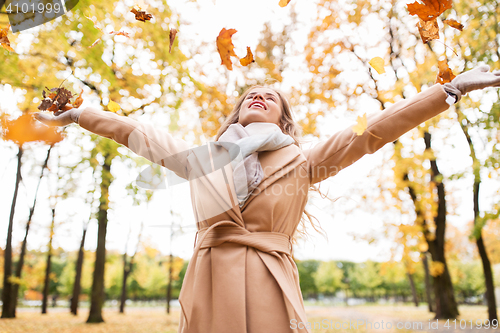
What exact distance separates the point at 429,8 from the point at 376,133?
2.52ft

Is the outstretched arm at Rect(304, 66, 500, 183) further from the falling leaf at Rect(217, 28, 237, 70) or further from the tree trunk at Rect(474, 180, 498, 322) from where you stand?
the tree trunk at Rect(474, 180, 498, 322)

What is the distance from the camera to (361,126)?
1.46 meters

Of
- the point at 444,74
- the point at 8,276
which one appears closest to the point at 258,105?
the point at 444,74

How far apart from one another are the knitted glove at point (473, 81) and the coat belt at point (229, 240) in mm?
1019

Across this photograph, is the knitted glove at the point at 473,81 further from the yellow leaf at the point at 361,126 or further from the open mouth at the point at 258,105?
the open mouth at the point at 258,105

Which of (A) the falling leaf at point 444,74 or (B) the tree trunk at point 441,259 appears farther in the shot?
(B) the tree trunk at point 441,259

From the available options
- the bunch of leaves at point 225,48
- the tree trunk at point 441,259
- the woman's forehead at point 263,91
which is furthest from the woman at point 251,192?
the tree trunk at point 441,259

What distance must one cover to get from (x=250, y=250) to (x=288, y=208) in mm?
278

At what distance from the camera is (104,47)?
14.3 feet

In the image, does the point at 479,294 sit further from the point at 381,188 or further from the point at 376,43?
the point at 376,43

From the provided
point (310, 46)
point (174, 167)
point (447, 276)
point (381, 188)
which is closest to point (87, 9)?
point (174, 167)

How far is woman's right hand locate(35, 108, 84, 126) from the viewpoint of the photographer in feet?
5.56

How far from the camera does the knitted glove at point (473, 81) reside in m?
1.38

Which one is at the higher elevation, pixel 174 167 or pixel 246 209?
pixel 174 167
